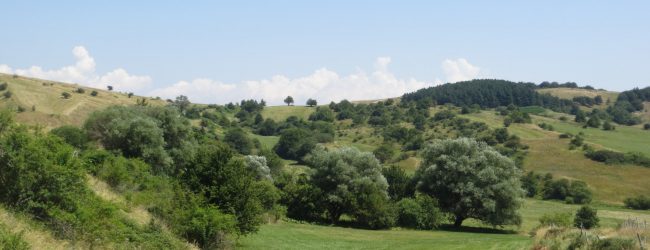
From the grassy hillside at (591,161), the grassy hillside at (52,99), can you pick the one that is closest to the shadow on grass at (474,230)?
the grassy hillside at (591,161)

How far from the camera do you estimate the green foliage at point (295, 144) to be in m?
148

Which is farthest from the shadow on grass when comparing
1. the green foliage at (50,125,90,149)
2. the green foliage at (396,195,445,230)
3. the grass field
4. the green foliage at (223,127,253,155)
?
the green foliage at (223,127,253,155)

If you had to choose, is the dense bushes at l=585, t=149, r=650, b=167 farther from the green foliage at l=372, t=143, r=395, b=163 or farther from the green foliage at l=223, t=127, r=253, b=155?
the green foliage at l=223, t=127, r=253, b=155

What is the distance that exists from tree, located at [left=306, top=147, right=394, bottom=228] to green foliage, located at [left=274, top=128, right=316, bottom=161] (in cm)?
8412

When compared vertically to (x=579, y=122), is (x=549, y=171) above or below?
below

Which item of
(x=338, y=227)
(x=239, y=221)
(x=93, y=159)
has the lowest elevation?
(x=338, y=227)

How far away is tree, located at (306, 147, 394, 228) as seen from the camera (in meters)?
58.2

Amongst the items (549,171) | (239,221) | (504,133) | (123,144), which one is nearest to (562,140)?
(504,133)

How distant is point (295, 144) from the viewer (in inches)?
5960

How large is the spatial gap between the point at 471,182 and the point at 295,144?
92.2 meters

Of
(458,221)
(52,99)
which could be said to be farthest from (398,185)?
(52,99)

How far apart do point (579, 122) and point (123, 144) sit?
6763 inches

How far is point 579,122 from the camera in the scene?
637 ft

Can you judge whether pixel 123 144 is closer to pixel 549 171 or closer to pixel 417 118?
pixel 549 171
